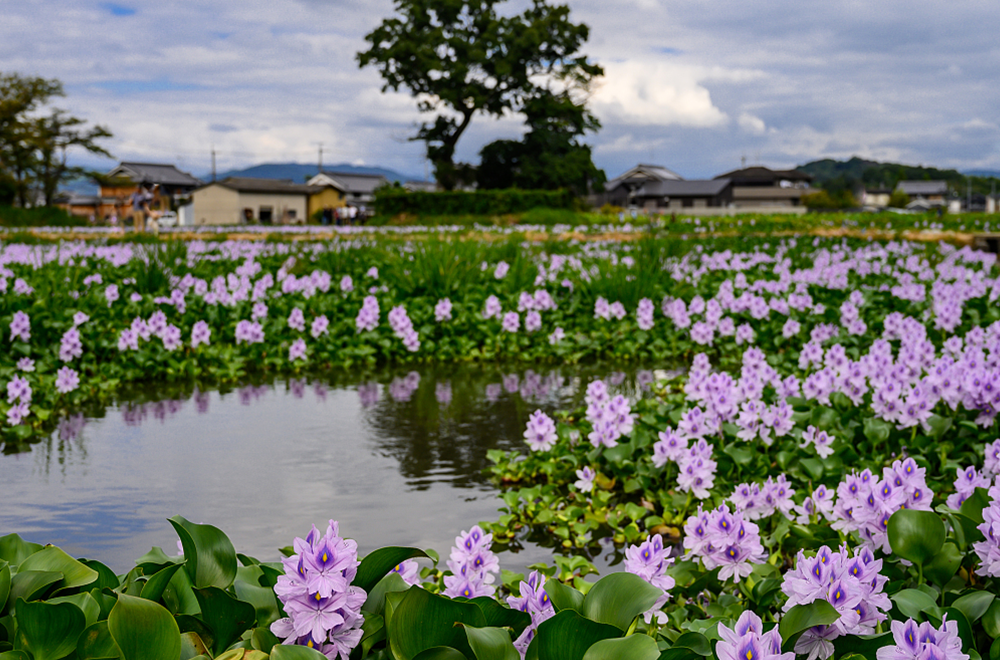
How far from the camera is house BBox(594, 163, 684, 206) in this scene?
7788 centimetres

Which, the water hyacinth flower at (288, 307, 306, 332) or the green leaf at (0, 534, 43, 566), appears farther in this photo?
the water hyacinth flower at (288, 307, 306, 332)

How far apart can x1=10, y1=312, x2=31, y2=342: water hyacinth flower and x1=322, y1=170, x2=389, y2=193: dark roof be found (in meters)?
64.7

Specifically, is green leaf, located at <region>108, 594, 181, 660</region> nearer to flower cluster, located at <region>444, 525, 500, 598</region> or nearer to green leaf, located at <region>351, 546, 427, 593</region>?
green leaf, located at <region>351, 546, 427, 593</region>

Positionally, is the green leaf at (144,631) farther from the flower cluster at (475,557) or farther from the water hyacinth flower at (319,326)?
the water hyacinth flower at (319,326)

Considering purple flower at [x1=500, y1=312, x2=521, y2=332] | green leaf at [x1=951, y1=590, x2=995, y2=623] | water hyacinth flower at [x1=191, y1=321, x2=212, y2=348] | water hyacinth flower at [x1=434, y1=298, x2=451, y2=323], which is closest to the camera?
green leaf at [x1=951, y1=590, x2=995, y2=623]

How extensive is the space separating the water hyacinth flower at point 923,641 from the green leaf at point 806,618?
14 centimetres

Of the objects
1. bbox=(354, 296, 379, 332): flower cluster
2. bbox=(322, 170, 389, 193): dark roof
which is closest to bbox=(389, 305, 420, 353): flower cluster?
bbox=(354, 296, 379, 332): flower cluster

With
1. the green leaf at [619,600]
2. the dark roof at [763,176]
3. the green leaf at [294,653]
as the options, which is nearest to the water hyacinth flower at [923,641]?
the green leaf at [619,600]

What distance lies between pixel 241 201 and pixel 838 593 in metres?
57.6

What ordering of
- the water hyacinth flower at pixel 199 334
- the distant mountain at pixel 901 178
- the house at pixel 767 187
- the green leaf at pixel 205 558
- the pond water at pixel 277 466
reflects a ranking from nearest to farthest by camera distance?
1. the green leaf at pixel 205 558
2. the pond water at pixel 277 466
3. the water hyacinth flower at pixel 199 334
4. the house at pixel 767 187
5. the distant mountain at pixel 901 178

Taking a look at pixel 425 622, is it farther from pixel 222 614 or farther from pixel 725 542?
pixel 725 542

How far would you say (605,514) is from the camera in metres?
3.53

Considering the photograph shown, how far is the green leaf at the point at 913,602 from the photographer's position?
1883mm

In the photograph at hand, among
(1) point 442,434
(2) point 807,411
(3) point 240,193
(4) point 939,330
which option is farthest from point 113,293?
(3) point 240,193
